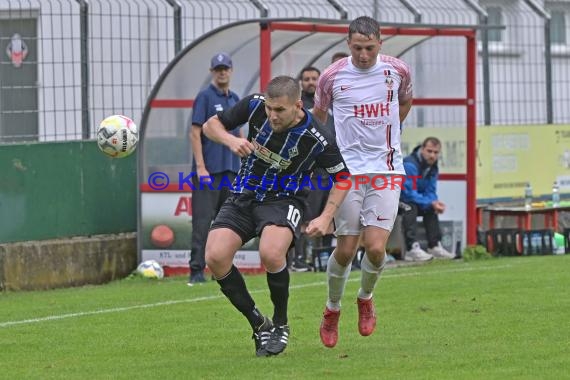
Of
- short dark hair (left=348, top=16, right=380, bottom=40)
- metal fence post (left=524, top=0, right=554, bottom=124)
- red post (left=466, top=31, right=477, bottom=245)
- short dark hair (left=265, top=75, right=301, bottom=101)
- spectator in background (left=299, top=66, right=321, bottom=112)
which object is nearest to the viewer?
short dark hair (left=265, top=75, right=301, bottom=101)

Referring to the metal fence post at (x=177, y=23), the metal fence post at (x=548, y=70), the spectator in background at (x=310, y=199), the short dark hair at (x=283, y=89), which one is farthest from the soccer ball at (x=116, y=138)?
the metal fence post at (x=548, y=70)

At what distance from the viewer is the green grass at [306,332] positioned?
832 cm

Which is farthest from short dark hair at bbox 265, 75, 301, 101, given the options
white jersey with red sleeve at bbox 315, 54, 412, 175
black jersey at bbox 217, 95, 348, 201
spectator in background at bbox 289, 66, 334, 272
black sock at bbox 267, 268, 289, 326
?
spectator in background at bbox 289, 66, 334, 272

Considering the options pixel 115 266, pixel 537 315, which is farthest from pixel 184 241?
pixel 537 315

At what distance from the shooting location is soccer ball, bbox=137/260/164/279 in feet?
50.6

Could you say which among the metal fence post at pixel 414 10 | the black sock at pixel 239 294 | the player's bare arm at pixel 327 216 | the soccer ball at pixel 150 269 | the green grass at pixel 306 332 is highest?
the metal fence post at pixel 414 10

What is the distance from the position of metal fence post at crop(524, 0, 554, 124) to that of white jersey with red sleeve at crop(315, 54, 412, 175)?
11.1 meters

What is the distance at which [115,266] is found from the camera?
615 inches

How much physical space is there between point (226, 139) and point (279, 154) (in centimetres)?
38

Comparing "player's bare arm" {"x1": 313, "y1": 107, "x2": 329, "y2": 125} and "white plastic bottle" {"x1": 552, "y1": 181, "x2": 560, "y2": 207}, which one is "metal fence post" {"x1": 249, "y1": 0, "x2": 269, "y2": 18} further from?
"player's bare arm" {"x1": 313, "y1": 107, "x2": 329, "y2": 125}

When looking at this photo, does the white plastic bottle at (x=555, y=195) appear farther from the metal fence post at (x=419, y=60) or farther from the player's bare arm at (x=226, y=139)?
the player's bare arm at (x=226, y=139)

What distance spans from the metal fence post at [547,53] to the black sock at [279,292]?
40.4 ft

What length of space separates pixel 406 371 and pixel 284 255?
123cm

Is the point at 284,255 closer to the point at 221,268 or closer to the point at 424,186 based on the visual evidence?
the point at 221,268
